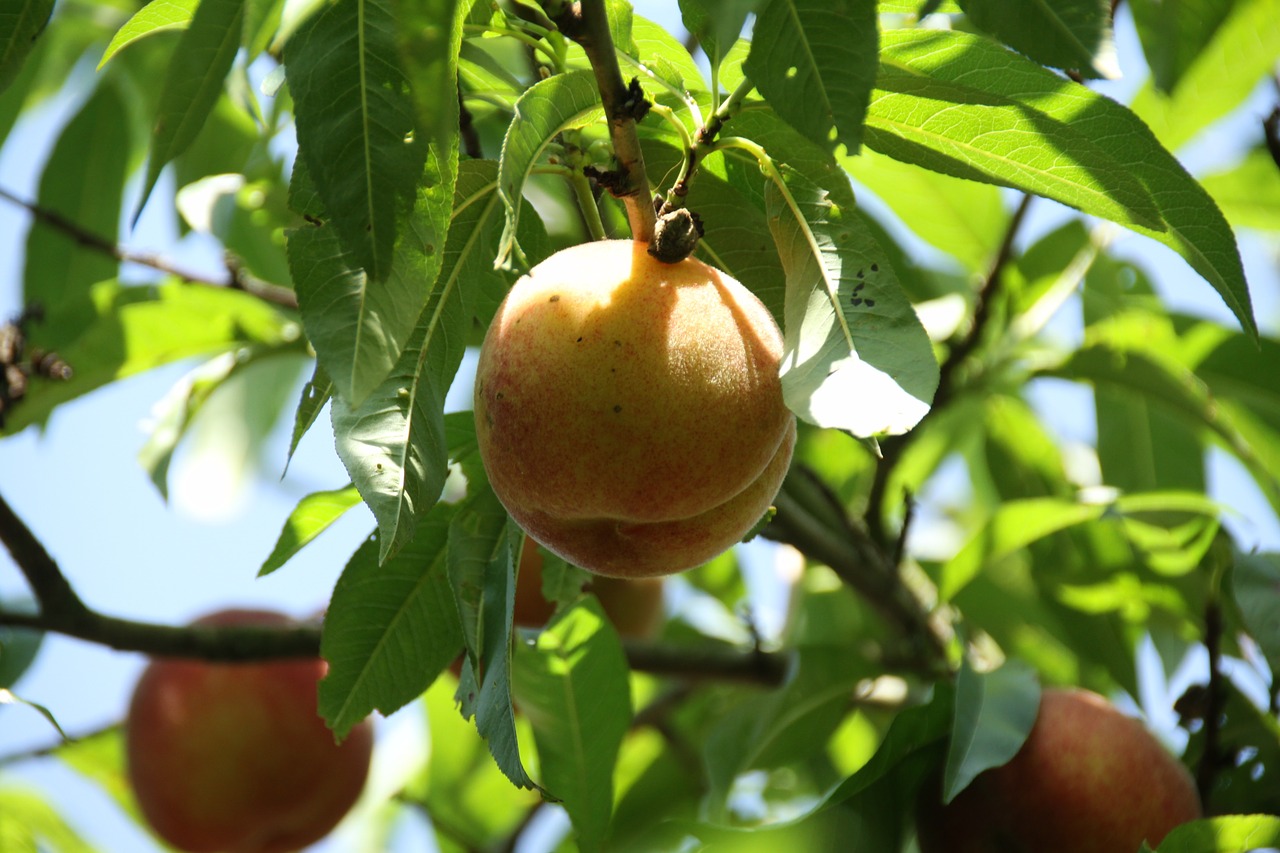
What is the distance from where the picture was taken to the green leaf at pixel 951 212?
2354mm

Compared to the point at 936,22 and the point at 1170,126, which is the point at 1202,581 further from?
the point at 936,22

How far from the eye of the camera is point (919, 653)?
7.66ft

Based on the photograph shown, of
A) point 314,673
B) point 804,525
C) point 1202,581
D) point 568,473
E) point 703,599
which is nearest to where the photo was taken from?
point 568,473

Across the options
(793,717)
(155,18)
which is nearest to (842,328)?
(155,18)

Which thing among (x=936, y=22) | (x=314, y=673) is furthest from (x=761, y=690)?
(x=936, y=22)

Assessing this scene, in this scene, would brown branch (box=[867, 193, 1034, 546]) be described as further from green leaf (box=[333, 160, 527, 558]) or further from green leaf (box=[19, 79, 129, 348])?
green leaf (box=[19, 79, 129, 348])

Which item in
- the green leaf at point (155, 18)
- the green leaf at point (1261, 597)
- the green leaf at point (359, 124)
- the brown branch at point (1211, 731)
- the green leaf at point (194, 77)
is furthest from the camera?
the brown branch at point (1211, 731)

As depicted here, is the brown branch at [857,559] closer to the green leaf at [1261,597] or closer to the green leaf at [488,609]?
the green leaf at [1261,597]

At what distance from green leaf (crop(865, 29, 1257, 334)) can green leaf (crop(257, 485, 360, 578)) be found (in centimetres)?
82

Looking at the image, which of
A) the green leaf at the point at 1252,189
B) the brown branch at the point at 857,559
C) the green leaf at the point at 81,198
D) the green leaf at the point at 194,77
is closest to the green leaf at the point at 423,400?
the green leaf at the point at 194,77

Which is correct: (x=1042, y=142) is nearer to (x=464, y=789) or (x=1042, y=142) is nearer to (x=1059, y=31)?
(x=1059, y=31)

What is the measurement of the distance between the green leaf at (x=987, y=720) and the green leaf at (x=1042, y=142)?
680mm

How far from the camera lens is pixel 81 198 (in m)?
2.77

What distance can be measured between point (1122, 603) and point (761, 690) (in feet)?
2.42
